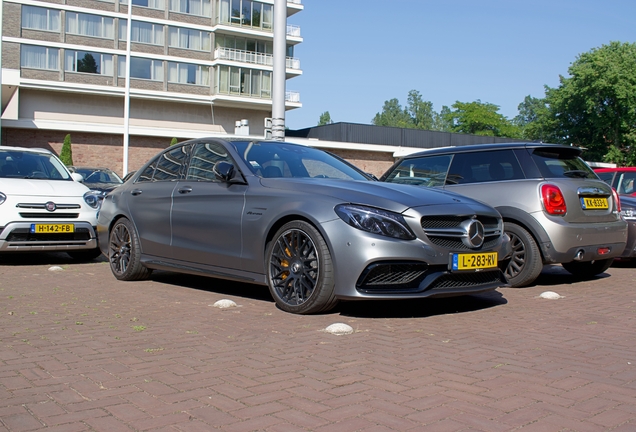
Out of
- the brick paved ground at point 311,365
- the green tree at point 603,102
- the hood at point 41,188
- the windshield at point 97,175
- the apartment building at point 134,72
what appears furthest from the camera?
the green tree at point 603,102

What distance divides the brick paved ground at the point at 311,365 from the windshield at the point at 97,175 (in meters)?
11.3

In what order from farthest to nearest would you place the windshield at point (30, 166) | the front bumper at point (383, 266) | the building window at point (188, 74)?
1. the building window at point (188, 74)
2. the windshield at point (30, 166)
3. the front bumper at point (383, 266)

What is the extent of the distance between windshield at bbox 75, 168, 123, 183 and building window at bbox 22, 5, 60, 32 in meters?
33.1

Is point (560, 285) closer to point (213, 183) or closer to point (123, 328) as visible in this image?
point (213, 183)

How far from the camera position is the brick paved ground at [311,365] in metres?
3.24

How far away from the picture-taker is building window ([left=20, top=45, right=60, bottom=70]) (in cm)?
4606

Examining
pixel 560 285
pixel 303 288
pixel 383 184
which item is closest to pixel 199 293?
pixel 303 288

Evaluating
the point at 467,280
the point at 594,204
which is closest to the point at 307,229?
the point at 467,280

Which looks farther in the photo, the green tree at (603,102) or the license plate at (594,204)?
the green tree at (603,102)

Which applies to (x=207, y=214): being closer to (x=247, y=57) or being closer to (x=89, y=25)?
(x=89, y=25)

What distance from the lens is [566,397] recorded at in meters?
3.58

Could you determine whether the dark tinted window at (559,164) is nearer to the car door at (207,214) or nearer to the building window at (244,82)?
the car door at (207,214)

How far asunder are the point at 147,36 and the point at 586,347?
50.6m

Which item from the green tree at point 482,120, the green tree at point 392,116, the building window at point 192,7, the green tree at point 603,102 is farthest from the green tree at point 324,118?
the building window at point 192,7
